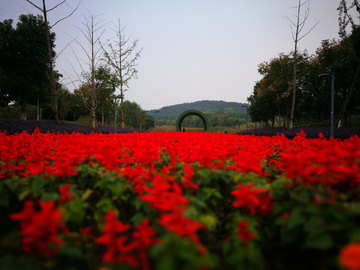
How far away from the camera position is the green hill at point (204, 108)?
128 meters

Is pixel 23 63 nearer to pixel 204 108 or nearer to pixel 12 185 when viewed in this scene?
pixel 12 185

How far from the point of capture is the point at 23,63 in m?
28.3

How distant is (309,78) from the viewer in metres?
28.3

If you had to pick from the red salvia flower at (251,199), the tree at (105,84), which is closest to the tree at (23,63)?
the tree at (105,84)

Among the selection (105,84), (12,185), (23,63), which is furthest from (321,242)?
(23,63)

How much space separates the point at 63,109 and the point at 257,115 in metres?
43.1

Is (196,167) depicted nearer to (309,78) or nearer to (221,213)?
(221,213)

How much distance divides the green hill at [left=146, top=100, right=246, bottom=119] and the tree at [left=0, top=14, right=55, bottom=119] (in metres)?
95.3

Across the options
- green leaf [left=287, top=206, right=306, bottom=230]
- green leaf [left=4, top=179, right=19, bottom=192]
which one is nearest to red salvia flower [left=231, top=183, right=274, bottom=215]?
green leaf [left=287, top=206, right=306, bottom=230]

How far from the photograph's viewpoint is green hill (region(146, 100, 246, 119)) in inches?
5049

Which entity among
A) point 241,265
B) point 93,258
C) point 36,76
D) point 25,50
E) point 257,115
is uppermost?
point 25,50

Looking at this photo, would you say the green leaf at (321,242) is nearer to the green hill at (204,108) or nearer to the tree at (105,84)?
the tree at (105,84)

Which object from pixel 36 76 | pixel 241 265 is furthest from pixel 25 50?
pixel 241 265

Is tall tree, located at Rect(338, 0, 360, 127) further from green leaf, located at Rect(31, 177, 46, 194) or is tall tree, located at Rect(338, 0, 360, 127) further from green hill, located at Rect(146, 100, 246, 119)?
green hill, located at Rect(146, 100, 246, 119)
